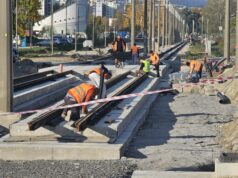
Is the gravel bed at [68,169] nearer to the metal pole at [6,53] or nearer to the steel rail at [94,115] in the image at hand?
the steel rail at [94,115]

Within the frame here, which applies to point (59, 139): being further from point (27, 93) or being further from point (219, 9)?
point (219, 9)

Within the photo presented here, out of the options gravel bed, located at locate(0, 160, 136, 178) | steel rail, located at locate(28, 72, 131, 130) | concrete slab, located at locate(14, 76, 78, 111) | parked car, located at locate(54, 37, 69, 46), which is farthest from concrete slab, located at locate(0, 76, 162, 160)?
parked car, located at locate(54, 37, 69, 46)

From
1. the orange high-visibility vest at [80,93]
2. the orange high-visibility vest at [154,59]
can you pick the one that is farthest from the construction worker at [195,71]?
the orange high-visibility vest at [80,93]

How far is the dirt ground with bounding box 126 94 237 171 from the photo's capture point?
11.6 meters

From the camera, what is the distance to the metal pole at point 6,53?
14.9 meters

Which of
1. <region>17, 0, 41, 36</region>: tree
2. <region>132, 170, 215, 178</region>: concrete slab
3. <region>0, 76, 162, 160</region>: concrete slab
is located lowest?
<region>0, 76, 162, 160</region>: concrete slab

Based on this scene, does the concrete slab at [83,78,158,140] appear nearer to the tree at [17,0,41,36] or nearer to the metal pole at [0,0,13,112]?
the metal pole at [0,0,13,112]

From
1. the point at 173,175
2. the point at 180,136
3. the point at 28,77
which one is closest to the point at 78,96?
the point at 180,136

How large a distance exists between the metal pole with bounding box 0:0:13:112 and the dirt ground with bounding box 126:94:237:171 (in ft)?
10.6

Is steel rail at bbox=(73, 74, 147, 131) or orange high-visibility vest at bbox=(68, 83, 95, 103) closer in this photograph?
steel rail at bbox=(73, 74, 147, 131)

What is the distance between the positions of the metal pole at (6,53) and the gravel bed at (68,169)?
377 cm

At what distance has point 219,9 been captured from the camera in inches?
3976

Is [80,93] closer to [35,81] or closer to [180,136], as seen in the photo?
[180,136]

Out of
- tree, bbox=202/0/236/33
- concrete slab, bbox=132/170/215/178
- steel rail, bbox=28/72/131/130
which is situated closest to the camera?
concrete slab, bbox=132/170/215/178
